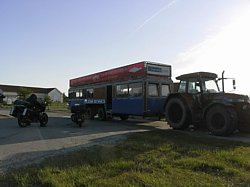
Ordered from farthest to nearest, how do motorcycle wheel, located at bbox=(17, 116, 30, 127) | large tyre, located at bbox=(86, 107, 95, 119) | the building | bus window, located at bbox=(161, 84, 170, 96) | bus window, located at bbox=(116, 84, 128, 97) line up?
the building < large tyre, located at bbox=(86, 107, 95, 119) < bus window, located at bbox=(116, 84, 128, 97) < bus window, located at bbox=(161, 84, 170, 96) < motorcycle wheel, located at bbox=(17, 116, 30, 127)

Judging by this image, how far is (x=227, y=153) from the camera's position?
792cm

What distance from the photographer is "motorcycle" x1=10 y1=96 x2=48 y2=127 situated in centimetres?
1694

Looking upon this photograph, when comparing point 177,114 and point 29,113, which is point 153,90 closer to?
point 177,114

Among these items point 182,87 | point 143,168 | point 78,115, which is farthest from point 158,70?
point 143,168

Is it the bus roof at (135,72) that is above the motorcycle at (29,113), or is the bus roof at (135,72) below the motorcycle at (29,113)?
above

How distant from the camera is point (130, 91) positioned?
18375 millimetres

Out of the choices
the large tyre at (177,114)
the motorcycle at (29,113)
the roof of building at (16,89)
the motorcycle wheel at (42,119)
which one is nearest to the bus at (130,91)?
the motorcycle wheel at (42,119)

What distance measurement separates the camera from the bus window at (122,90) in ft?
62.0

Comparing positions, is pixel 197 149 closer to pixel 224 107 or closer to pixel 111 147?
pixel 111 147

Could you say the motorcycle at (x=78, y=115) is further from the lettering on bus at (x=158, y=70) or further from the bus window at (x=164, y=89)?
the bus window at (x=164, y=89)

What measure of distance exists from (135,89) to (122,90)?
1.61 m

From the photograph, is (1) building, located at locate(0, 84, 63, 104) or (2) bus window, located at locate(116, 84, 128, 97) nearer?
(2) bus window, located at locate(116, 84, 128, 97)

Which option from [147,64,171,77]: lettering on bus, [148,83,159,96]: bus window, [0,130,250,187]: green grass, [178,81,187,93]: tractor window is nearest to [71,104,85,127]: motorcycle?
[148,83,159,96]: bus window

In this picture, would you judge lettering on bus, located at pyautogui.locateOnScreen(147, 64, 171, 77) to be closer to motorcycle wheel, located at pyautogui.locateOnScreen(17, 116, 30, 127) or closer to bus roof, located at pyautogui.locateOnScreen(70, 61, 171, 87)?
bus roof, located at pyautogui.locateOnScreen(70, 61, 171, 87)
